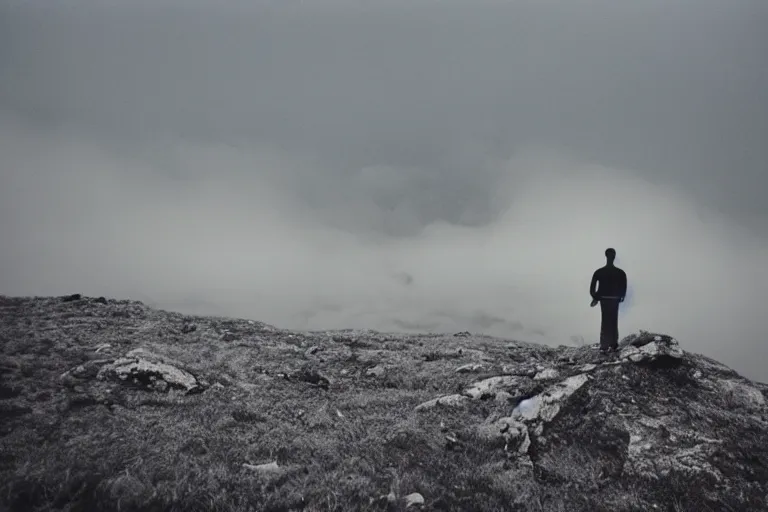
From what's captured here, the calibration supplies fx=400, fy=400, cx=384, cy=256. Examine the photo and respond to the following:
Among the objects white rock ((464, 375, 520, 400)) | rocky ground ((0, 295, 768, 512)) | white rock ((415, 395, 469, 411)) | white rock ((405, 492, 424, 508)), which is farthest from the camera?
white rock ((464, 375, 520, 400))

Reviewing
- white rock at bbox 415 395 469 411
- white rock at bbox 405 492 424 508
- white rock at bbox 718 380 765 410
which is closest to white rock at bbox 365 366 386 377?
white rock at bbox 415 395 469 411

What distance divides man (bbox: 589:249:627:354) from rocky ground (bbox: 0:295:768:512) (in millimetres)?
887

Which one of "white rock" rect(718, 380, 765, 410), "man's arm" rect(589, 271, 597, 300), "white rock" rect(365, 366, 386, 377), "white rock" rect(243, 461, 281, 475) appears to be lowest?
"white rock" rect(243, 461, 281, 475)

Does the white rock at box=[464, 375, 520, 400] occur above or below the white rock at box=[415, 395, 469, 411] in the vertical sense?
above

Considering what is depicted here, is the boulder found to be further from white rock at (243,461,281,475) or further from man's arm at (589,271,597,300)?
man's arm at (589,271,597,300)

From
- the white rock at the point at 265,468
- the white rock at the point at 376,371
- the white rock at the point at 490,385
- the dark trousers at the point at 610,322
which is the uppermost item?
the dark trousers at the point at 610,322

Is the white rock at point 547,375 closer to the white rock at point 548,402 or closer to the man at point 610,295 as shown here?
the white rock at point 548,402

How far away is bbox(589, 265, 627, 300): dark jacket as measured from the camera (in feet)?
49.0

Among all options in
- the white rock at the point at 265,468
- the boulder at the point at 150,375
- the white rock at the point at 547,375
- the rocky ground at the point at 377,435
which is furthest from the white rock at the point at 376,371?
the white rock at the point at 265,468

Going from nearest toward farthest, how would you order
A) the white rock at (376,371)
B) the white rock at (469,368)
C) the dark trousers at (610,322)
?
the dark trousers at (610,322), the white rock at (469,368), the white rock at (376,371)

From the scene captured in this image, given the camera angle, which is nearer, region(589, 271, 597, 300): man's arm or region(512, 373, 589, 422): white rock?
region(512, 373, 589, 422): white rock

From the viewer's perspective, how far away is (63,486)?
26.1 ft

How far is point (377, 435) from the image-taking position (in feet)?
36.8

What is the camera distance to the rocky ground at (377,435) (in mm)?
8156
